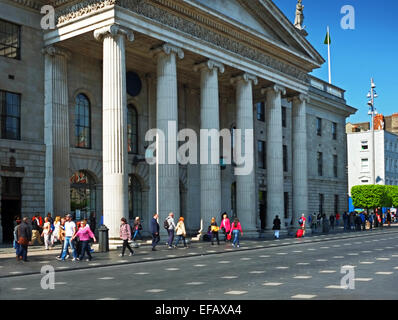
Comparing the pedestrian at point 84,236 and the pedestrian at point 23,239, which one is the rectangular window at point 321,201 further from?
the pedestrian at point 23,239

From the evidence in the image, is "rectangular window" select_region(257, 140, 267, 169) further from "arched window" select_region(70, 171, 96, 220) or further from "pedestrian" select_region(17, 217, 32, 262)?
"pedestrian" select_region(17, 217, 32, 262)

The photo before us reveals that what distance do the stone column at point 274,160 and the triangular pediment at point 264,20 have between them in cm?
362

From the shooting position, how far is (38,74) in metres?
28.8

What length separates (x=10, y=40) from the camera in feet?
91.4

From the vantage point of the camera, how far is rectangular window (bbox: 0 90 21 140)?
89.9ft

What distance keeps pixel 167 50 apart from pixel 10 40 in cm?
803

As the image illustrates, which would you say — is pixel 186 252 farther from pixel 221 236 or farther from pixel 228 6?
pixel 228 6

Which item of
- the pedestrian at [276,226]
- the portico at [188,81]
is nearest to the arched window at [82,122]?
the portico at [188,81]

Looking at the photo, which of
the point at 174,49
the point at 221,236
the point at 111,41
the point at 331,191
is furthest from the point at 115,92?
the point at 331,191

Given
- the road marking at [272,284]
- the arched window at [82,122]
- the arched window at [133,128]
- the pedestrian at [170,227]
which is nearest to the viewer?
the road marking at [272,284]

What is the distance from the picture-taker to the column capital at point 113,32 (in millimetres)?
25922

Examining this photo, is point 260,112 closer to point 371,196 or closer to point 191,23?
point 191,23

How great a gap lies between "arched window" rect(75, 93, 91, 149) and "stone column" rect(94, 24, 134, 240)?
5.75m

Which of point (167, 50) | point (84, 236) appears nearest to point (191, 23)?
point (167, 50)
